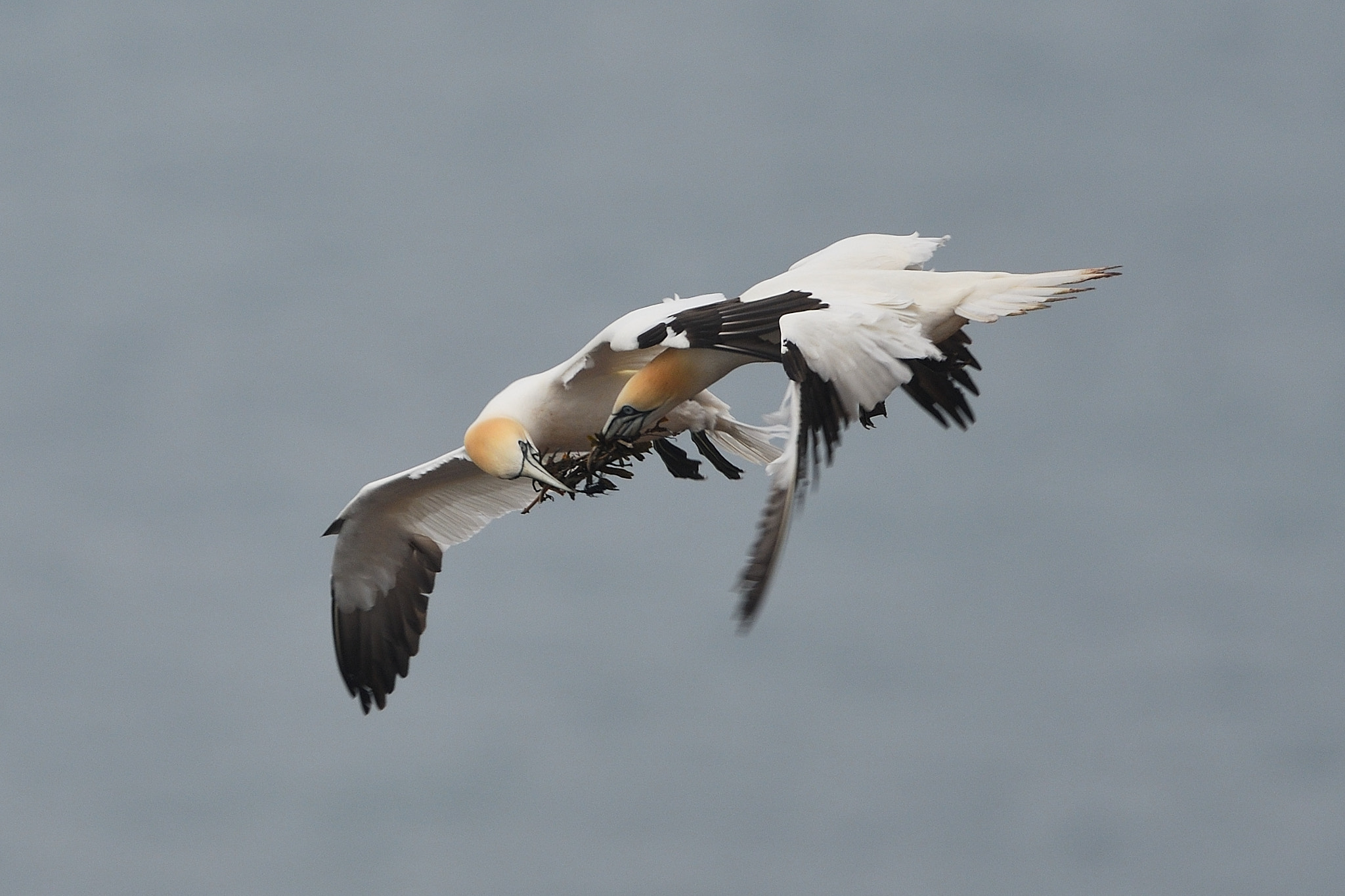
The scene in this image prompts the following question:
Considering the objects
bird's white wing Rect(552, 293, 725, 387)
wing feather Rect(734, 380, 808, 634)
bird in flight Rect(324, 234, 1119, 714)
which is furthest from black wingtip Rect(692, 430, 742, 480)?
wing feather Rect(734, 380, 808, 634)

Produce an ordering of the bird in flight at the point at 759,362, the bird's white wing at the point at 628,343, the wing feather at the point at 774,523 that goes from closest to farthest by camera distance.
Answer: the wing feather at the point at 774,523
the bird in flight at the point at 759,362
the bird's white wing at the point at 628,343

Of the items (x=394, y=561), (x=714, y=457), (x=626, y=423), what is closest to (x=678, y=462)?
(x=714, y=457)

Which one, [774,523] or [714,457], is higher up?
[714,457]

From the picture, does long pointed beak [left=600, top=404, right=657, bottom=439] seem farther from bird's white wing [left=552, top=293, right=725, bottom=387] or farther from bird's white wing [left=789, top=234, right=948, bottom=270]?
bird's white wing [left=789, top=234, right=948, bottom=270]

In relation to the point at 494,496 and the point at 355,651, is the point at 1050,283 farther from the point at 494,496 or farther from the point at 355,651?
the point at 355,651

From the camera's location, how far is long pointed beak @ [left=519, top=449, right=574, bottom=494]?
12.4 metres

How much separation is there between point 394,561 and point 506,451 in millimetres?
4028

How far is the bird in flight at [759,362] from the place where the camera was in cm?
1088

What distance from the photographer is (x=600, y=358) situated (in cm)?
1277

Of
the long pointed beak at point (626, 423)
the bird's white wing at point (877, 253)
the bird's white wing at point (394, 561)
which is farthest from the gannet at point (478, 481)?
the bird's white wing at point (877, 253)

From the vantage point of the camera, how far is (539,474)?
12.4 meters

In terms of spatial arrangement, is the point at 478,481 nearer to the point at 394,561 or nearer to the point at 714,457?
the point at 394,561

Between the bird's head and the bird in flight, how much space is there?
0.04 ft

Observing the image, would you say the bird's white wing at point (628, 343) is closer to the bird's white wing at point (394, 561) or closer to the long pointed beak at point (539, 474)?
the long pointed beak at point (539, 474)
